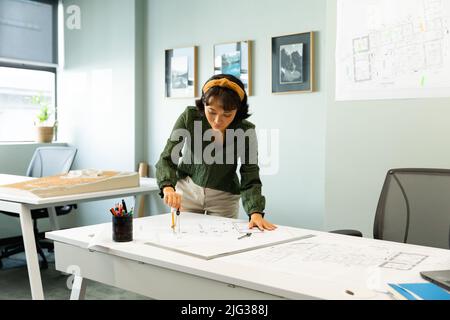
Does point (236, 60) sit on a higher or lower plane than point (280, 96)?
higher

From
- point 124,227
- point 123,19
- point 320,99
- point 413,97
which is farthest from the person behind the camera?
point 123,19

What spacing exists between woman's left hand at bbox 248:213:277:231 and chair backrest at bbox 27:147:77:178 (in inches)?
93.7

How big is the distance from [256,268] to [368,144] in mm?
1554

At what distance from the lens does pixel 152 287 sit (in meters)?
1.55

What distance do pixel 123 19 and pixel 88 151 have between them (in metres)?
1.30

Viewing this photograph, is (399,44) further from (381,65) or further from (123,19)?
(123,19)

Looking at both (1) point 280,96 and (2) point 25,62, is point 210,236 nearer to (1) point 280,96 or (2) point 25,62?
(1) point 280,96

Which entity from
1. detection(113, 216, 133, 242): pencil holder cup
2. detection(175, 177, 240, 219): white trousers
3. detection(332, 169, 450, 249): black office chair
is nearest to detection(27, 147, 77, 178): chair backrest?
detection(175, 177, 240, 219): white trousers

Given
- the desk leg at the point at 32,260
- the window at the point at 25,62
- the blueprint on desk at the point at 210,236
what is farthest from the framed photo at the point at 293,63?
the window at the point at 25,62

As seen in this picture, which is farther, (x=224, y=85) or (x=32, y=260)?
(x=32, y=260)

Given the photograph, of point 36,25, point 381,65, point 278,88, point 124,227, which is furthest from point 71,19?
point 124,227

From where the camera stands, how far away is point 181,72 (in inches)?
166

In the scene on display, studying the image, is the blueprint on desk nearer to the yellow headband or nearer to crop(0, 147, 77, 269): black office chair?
the yellow headband

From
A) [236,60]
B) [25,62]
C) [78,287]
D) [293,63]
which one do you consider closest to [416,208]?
[78,287]
